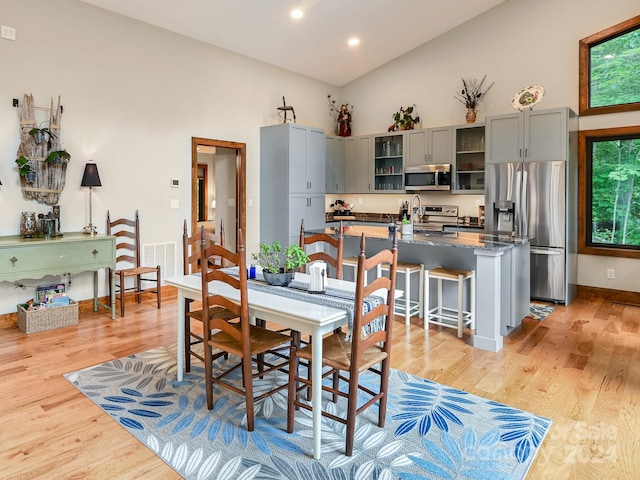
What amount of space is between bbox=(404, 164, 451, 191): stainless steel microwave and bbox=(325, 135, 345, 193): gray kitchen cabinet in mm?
1234

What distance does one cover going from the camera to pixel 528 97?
559 centimetres

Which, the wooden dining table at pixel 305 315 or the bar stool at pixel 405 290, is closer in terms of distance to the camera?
the wooden dining table at pixel 305 315

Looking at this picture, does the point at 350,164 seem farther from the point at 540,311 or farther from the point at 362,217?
the point at 540,311

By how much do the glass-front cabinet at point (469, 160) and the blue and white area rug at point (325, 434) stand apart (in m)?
3.98

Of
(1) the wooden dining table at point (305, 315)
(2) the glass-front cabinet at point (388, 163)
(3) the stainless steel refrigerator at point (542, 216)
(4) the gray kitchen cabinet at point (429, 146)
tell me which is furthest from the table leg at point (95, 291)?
(3) the stainless steel refrigerator at point (542, 216)

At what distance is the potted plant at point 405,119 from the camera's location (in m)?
7.00

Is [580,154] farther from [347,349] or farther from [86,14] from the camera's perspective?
[86,14]

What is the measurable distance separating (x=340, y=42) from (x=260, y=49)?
1153 millimetres

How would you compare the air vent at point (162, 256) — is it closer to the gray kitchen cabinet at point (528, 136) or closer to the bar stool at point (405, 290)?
the bar stool at point (405, 290)

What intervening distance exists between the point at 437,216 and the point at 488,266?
3.33 m

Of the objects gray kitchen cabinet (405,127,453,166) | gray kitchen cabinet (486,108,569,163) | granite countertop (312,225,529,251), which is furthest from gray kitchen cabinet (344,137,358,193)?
granite countertop (312,225,529,251)

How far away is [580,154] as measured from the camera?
5.58 m

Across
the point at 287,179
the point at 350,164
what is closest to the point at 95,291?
the point at 287,179

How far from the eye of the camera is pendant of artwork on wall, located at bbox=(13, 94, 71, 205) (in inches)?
169
